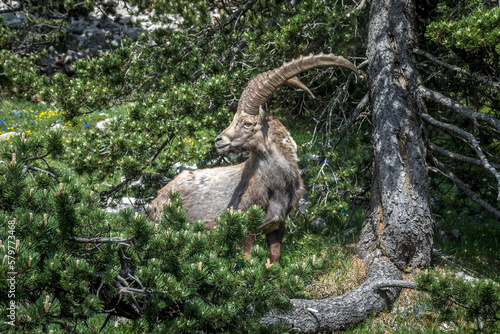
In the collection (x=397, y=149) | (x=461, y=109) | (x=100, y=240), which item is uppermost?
(x=461, y=109)

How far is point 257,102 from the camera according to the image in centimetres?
632

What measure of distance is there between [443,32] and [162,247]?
421cm

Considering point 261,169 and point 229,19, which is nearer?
point 261,169

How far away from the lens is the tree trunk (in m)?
5.93

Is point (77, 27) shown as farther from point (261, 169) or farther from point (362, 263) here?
point (362, 263)

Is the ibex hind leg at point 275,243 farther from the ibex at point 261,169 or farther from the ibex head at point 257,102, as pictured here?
the ibex head at point 257,102

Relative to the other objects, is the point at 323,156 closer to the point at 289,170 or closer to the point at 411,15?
the point at 289,170

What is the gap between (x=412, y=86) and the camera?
6270 mm

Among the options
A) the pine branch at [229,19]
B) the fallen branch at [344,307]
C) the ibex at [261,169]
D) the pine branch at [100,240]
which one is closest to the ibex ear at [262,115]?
the ibex at [261,169]

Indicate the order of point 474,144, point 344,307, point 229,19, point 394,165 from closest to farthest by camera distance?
point 344,307, point 474,144, point 394,165, point 229,19

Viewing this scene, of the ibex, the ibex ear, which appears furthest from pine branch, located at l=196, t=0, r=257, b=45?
the ibex ear

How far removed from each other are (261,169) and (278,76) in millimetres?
1453

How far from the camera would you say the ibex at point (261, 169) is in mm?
6141

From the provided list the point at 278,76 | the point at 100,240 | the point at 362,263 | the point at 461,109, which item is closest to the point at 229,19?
the point at 278,76
